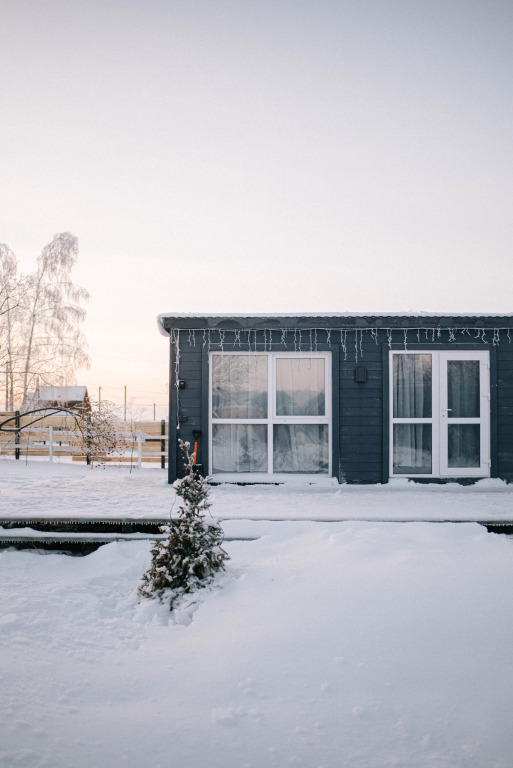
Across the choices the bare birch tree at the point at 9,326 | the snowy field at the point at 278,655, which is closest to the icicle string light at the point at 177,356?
the snowy field at the point at 278,655

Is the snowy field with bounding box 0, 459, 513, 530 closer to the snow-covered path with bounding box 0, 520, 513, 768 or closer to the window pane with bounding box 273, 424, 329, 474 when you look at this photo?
the window pane with bounding box 273, 424, 329, 474

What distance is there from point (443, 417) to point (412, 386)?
0.61 meters

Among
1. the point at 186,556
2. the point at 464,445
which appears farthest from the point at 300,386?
the point at 186,556

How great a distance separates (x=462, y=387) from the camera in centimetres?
677

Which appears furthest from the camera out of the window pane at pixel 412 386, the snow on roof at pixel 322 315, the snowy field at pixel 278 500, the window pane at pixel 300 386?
the window pane at pixel 300 386

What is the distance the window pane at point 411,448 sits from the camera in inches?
264

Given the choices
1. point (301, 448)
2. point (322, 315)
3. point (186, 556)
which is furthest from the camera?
point (301, 448)

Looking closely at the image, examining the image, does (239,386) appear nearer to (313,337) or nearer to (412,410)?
(313,337)

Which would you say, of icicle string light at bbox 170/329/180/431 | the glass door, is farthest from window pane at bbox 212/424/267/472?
the glass door

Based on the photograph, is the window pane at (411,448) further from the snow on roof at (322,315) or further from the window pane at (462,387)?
the snow on roof at (322,315)

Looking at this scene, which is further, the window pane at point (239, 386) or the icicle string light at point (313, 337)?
the window pane at point (239, 386)

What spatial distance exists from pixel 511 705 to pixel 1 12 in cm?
1285

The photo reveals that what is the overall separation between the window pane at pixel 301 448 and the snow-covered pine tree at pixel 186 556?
3.03 m

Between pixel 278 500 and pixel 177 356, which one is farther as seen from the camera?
pixel 177 356
